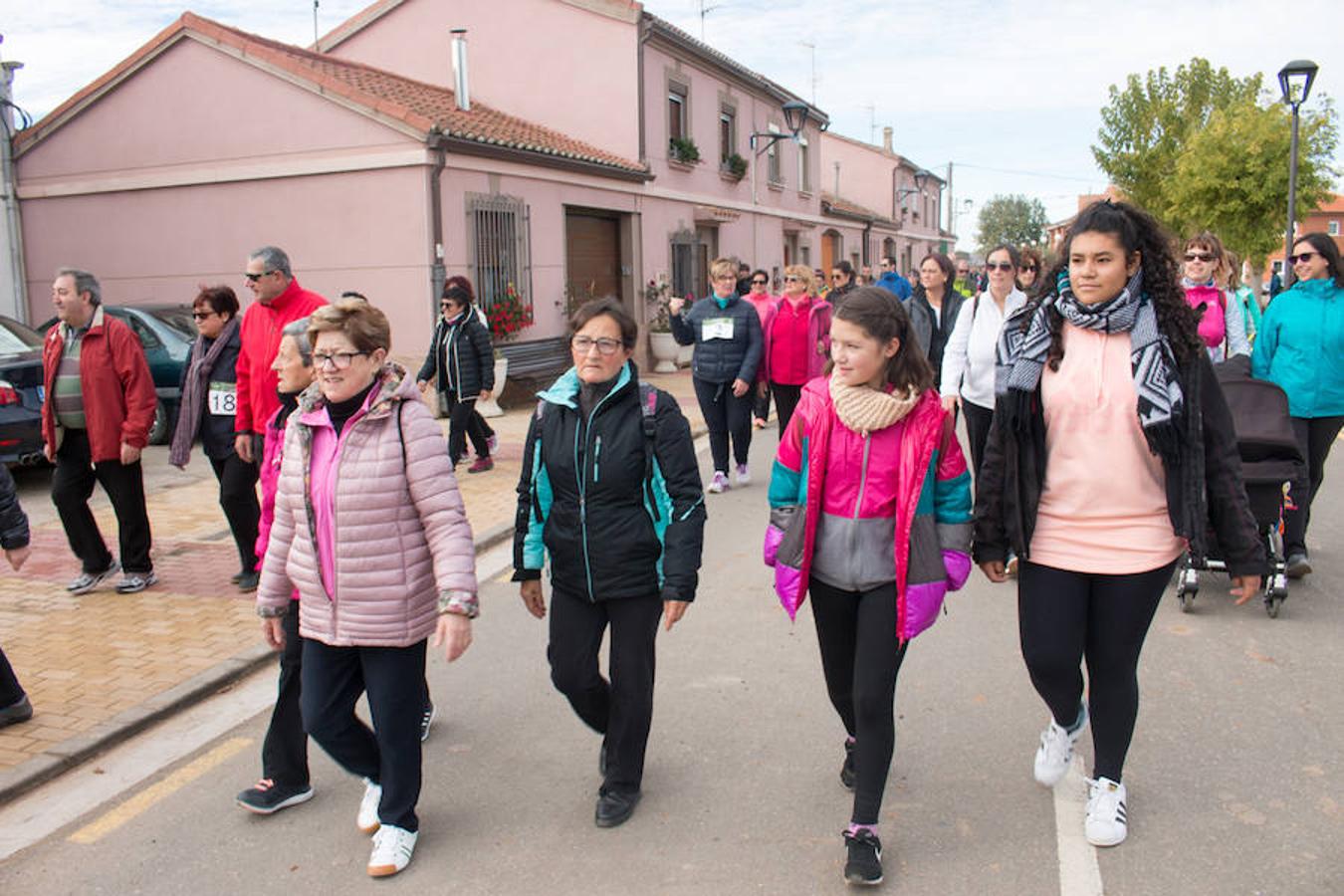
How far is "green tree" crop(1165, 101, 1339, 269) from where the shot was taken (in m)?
24.5

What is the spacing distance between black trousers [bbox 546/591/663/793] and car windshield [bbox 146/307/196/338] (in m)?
9.88

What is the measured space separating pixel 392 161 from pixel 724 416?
7.42 meters

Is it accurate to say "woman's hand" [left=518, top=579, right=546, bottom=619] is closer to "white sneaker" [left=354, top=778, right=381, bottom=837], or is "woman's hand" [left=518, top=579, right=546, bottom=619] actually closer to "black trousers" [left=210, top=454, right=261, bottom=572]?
"white sneaker" [left=354, top=778, right=381, bottom=837]

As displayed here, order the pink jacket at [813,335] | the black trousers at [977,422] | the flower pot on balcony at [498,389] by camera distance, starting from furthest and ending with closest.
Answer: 1. the flower pot on balcony at [498,389]
2. the pink jacket at [813,335]
3. the black trousers at [977,422]

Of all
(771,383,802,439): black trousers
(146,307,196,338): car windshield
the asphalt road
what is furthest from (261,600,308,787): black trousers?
(146,307,196,338): car windshield

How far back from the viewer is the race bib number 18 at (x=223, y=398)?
19.3 ft

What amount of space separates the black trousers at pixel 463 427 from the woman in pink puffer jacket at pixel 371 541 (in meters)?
6.74

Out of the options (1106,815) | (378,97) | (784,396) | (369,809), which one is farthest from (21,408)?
(1106,815)

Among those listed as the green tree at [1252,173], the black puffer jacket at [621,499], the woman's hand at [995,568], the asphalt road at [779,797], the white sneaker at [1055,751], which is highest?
the green tree at [1252,173]

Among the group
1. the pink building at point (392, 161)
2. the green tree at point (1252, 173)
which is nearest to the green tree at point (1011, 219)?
the green tree at point (1252, 173)

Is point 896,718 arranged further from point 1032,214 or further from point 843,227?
point 1032,214

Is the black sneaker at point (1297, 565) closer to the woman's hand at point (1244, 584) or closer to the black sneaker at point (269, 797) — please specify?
the woman's hand at point (1244, 584)

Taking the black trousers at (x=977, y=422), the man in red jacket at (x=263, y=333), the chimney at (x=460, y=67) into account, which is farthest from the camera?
the chimney at (x=460, y=67)

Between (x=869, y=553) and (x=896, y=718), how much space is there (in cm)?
Result: 144
